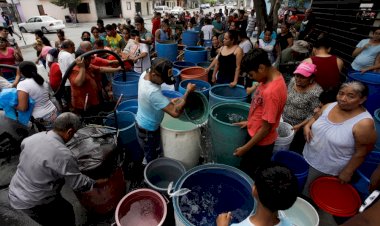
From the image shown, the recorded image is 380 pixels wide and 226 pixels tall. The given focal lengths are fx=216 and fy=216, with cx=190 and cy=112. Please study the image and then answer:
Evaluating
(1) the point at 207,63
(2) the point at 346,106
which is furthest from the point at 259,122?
(1) the point at 207,63

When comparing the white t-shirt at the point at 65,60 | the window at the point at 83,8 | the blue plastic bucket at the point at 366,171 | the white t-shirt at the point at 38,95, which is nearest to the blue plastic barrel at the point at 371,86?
the blue plastic bucket at the point at 366,171

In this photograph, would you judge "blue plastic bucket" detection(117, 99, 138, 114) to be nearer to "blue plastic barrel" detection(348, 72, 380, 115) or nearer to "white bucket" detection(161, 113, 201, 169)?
"white bucket" detection(161, 113, 201, 169)

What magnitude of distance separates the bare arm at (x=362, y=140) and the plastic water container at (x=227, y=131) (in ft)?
3.59

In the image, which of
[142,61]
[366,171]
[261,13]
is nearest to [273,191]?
[366,171]

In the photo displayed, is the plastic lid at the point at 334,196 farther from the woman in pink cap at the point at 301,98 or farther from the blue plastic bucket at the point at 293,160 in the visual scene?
the woman in pink cap at the point at 301,98

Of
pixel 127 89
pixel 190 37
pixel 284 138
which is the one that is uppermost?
pixel 190 37

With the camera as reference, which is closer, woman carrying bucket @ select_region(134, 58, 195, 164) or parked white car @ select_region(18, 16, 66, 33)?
woman carrying bucket @ select_region(134, 58, 195, 164)

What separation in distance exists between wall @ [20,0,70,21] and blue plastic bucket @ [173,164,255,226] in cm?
3689

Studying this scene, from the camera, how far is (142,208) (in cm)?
253

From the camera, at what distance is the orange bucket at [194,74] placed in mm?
4684

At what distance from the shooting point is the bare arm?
6.52ft

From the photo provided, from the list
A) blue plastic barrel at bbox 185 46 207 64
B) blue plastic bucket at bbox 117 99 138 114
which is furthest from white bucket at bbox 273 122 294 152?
blue plastic barrel at bbox 185 46 207 64

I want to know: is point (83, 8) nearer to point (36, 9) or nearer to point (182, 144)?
point (36, 9)

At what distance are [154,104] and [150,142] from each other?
706 mm
